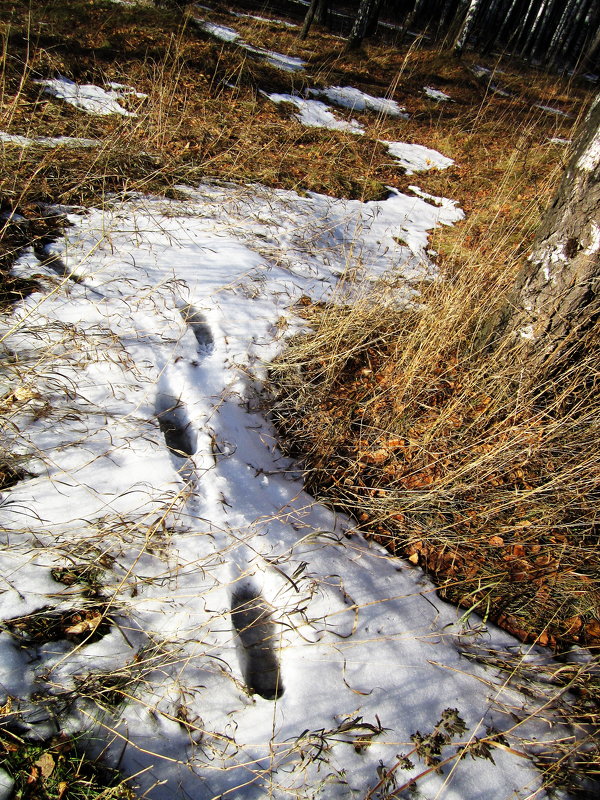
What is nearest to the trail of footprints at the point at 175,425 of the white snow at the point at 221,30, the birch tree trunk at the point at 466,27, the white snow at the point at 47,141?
the white snow at the point at 47,141

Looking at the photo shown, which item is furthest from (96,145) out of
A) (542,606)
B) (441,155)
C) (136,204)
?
(441,155)

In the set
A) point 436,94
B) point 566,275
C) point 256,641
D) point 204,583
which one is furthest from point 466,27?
point 256,641

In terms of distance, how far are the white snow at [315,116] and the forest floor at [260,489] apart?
3507 mm

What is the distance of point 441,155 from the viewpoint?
673 cm

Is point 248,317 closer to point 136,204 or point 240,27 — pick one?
point 136,204

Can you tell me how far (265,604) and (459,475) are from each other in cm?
98

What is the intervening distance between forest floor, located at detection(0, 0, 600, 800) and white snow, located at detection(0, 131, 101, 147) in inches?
1.3

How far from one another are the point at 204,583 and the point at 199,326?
5.04ft

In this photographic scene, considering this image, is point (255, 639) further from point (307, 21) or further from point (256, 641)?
point (307, 21)

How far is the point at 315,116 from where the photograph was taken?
6711 mm

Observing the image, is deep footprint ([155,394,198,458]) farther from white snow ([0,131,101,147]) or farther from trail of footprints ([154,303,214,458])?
white snow ([0,131,101,147])

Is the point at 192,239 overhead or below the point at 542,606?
overhead

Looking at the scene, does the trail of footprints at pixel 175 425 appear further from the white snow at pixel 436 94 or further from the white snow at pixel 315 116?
the white snow at pixel 436 94

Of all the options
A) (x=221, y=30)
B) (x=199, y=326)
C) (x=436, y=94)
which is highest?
(x=436, y=94)
